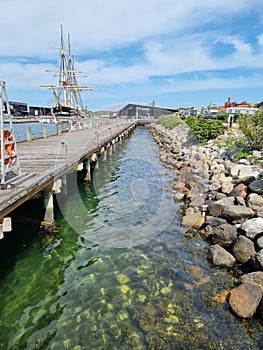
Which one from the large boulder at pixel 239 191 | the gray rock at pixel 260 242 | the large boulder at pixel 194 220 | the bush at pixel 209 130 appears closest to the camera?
the gray rock at pixel 260 242

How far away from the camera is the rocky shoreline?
4.76 m

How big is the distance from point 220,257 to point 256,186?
139 inches

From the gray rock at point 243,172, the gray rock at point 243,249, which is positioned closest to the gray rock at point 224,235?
the gray rock at point 243,249

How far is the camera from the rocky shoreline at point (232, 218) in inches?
187

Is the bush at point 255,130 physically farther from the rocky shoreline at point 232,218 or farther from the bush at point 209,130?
the bush at point 209,130

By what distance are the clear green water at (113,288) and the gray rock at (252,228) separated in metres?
1.18

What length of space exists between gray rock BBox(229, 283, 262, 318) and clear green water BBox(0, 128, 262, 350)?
5.5 inches

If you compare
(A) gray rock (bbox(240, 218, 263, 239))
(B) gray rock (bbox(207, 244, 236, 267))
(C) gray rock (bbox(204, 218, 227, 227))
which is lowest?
(B) gray rock (bbox(207, 244, 236, 267))

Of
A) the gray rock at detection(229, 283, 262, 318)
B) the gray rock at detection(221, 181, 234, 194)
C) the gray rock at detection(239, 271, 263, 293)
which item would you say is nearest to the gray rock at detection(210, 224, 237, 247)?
the gray rock at detection(239, 271, 263, 293)

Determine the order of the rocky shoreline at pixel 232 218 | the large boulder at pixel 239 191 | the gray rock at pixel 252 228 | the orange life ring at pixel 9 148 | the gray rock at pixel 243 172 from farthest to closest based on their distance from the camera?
the gray rock at pixel 243 172 → the large boulder at pixel 239 191 → the gray rock at pixel 252 228 → the orange life ring at pixel 9 148 → the rocky shoreline at pixel 232 218

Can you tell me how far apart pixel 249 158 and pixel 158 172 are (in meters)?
4.91

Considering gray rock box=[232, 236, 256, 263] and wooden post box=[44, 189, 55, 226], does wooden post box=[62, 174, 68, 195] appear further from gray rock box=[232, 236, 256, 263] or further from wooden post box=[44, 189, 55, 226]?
gray rock box=[232, 236, 256, 263]

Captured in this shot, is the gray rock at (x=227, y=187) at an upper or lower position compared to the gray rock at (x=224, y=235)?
upper

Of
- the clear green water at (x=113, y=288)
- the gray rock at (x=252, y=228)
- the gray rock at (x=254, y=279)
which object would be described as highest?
the gray rock at (x=252, y=228)
